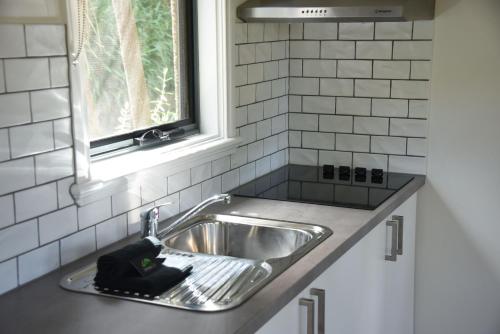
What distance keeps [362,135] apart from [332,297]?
3.91 ft

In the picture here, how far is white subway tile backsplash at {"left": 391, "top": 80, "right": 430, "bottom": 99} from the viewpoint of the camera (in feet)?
10.3

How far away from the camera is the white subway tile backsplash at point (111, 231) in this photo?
2189 millimetres

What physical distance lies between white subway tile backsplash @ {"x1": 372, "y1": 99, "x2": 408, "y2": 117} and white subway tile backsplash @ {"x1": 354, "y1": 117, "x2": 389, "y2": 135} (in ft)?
0.09

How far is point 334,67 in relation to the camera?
10.7 ft

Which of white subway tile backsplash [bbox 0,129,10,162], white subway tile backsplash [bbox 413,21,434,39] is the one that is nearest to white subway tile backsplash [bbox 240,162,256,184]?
white subway tile backsplash [bbox 413,21,434,39]

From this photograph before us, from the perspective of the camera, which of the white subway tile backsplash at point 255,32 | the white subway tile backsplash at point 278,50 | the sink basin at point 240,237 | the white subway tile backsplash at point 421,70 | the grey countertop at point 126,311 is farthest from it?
the white subway tile backsplash at point 278,50

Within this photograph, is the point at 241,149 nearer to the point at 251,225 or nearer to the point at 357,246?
the point at 251,225

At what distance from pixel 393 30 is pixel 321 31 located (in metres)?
0.33

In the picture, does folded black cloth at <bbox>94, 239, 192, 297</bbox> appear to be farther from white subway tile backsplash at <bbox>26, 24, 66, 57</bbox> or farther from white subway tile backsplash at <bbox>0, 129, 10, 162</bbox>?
white subway tile backsplash at <bbox>26, 24, 66, 57</bbox>

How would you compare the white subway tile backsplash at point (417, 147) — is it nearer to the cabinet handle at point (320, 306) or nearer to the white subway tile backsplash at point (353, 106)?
the white subway tile backsplash at point (353, 106)

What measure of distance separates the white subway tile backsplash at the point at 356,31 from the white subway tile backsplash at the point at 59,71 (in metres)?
1.57

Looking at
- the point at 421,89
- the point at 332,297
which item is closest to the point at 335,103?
the point at 421,89

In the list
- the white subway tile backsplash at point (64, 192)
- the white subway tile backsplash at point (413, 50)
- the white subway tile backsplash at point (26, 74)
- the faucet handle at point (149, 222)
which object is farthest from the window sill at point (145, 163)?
the white subway tile backsplash at point (413, 50)

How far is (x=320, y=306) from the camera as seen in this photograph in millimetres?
2080
